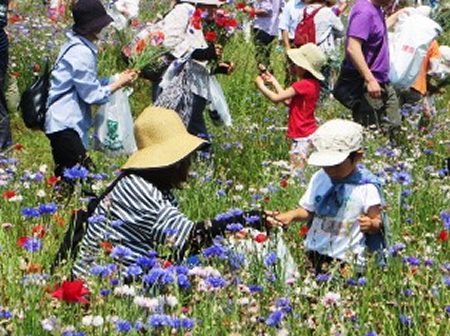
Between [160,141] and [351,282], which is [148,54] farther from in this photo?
[351,282]

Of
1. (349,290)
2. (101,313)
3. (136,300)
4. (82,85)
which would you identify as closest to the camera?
(136,300)

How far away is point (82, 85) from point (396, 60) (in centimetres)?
232

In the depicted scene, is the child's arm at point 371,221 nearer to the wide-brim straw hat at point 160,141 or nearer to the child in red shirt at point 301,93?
the wide-brim straw hat at point 160,141

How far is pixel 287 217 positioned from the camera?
3631 millimetres

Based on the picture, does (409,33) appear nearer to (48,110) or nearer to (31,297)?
(48,110)

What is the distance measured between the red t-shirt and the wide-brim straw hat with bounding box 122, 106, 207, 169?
242 cm

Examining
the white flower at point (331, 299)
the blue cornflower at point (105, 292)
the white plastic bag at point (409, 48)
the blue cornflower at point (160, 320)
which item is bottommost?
the white plastic bag at point (409, 48)

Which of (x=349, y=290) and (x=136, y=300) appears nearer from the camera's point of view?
(x=136, y=300)

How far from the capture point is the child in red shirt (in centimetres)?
577

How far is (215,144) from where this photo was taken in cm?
656

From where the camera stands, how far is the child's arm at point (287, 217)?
3.38 m

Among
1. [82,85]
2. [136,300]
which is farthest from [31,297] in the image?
[82,85]

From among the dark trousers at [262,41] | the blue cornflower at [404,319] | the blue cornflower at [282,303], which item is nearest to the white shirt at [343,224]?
the blue cornflower at [404,319]

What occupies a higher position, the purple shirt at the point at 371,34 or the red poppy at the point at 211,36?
the red poppy at the point at 211,36
